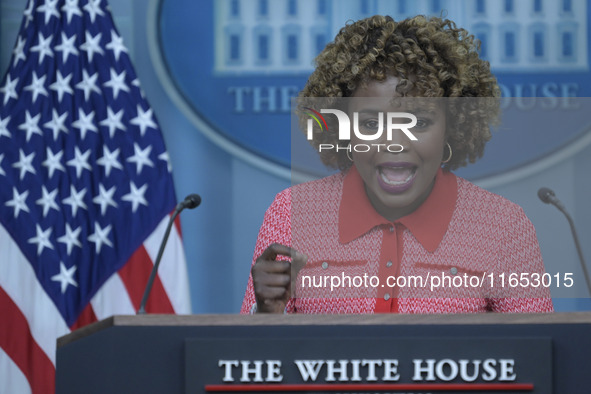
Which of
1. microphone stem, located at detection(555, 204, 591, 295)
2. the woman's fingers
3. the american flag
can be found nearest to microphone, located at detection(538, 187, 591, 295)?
microphone stem, located at detection(555, 204, 591, 295)

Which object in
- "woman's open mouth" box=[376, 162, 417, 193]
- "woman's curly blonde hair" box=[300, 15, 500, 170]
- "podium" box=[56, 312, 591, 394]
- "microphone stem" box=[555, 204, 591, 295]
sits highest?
"woman's curly blonde hair" box=[300, 15, 500, 170]

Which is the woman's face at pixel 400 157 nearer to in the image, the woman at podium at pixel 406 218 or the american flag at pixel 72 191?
the woman at podium at pixel 406 218

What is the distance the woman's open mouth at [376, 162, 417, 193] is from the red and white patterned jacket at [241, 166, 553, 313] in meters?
0.04

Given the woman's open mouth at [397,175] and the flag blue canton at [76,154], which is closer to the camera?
the woman's open mouth at [397,175]

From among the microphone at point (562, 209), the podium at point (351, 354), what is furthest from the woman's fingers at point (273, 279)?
Result: the microphone at point (562, 209)

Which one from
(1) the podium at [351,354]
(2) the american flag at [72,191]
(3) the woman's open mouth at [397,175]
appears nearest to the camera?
(1) the podium at [351,354]

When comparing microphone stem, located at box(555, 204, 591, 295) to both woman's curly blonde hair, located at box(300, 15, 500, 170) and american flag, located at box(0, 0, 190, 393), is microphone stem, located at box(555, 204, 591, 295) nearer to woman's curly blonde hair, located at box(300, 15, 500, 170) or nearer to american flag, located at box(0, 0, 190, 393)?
woman's curly blonde hair, located at box(300, 15, 500, 170)

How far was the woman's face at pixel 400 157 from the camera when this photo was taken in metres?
1.23

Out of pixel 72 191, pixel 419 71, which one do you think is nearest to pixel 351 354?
pixel 419 71

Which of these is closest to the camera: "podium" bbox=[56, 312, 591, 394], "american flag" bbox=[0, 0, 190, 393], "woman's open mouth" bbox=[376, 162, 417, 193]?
"podium" bbox=[56, 312, 591, 394]

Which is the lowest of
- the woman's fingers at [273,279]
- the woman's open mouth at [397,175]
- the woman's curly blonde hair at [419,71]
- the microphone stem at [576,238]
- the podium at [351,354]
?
the podium at [351,354]

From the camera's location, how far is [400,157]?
123 centimetres

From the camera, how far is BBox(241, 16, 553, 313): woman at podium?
1.23m

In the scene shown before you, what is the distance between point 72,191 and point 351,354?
8.75 feet
